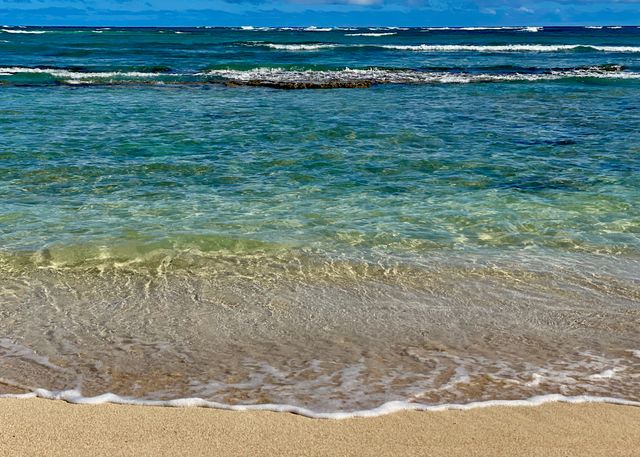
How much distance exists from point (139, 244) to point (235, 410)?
13.0 ft

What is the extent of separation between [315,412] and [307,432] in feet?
0.94

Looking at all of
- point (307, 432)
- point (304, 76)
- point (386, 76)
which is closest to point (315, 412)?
point (307, 432)

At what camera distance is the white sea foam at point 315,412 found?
434cm

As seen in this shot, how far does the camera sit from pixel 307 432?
407 cm

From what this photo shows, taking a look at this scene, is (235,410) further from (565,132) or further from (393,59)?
(393,59)

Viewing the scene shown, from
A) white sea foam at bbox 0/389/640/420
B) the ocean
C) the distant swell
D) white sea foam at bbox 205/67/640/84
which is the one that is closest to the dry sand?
white sea foam at bbox 0/389/640/420

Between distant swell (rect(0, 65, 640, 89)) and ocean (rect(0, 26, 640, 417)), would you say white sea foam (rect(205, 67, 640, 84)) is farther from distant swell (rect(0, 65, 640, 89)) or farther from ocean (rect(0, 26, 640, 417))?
ocean (rect(0, 26, 640, 417))

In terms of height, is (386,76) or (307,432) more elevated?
(386,76)

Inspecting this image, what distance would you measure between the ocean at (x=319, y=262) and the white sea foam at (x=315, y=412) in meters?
0.03

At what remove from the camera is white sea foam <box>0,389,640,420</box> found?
434 centimetres

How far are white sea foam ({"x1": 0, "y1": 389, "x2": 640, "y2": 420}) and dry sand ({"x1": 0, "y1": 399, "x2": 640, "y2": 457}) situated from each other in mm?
65

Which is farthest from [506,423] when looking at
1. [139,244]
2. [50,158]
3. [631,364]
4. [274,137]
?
[274,137]

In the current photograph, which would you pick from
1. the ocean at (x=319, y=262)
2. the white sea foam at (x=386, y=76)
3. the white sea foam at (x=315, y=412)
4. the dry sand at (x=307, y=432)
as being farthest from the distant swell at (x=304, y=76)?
the dry sand at (x=307, y=432)

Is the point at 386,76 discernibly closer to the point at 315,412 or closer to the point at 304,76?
the point at 304,76
